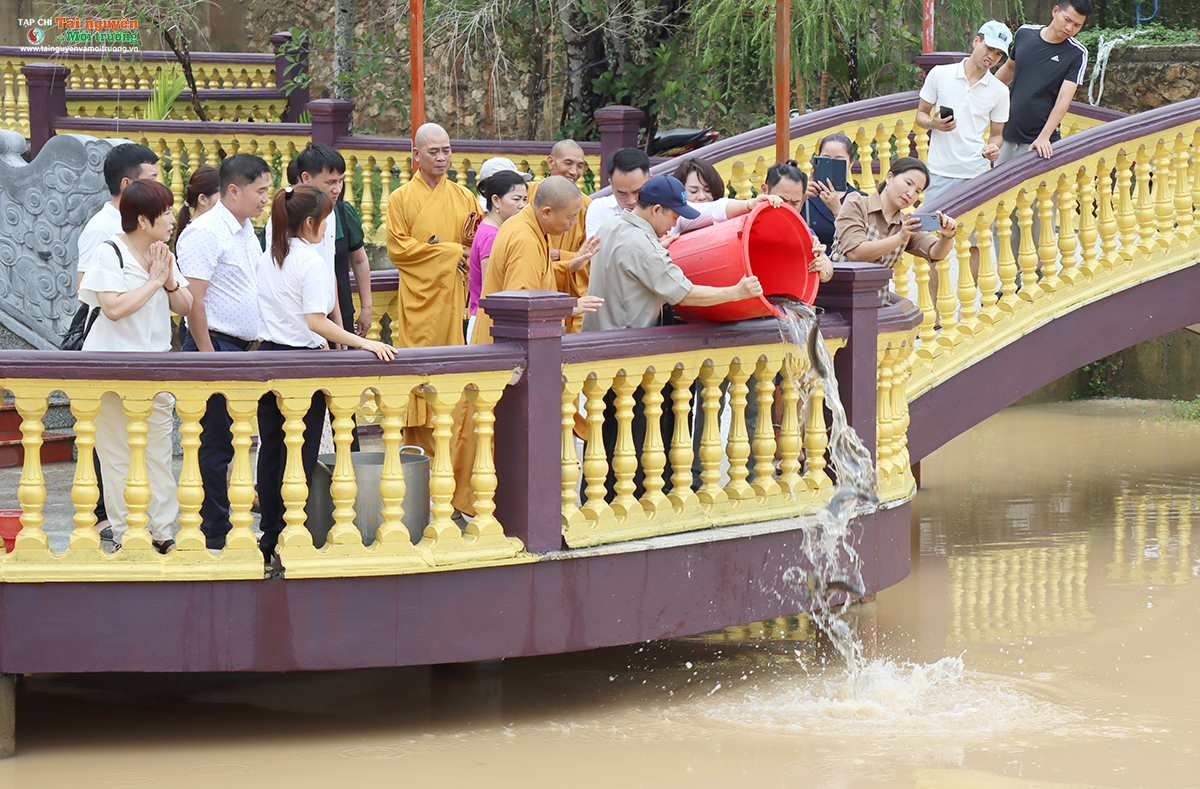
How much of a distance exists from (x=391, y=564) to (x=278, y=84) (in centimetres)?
1142

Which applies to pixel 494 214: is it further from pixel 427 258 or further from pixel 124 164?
pixel 124 164

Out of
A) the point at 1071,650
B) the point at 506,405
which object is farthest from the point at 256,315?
the point at 1071,650

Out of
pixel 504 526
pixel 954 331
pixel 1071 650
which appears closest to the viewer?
pixel 504 526

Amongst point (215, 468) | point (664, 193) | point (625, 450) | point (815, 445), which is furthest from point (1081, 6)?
point (215, 468)

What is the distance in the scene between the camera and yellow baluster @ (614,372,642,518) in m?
5.51

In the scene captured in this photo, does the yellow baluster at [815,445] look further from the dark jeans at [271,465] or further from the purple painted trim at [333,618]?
the dark jeans at [271,465]

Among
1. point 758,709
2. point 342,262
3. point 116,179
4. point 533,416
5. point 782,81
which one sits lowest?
point 758,709

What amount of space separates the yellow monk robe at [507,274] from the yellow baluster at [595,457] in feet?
1.73

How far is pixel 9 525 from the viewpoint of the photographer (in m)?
5.55

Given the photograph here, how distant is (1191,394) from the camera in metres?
14.7

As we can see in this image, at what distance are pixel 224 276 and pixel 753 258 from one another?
2.18 m

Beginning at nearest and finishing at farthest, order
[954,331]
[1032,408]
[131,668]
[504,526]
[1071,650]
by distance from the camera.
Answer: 1. [131,668]
2. [504,526]
3. [1071,650]
4. [954,331]
5. [1032,408]

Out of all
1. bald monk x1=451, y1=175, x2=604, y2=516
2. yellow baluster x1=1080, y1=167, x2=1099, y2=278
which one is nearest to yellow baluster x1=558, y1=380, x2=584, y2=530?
bald monk x1=451, y1=175, x2=604, y2=516

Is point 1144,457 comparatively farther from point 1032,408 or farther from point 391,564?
point 391,564
